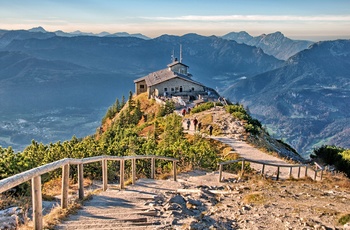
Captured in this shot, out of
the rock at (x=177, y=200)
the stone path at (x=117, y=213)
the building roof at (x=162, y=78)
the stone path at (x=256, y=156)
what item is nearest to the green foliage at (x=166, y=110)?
the building roof at (x=162, y=78)

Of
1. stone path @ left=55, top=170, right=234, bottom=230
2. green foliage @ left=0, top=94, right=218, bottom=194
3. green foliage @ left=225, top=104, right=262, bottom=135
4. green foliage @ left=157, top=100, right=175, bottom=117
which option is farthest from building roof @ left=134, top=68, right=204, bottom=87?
stone path @ left=55, top=170, right=234, bottom=230

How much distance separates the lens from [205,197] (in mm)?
10531

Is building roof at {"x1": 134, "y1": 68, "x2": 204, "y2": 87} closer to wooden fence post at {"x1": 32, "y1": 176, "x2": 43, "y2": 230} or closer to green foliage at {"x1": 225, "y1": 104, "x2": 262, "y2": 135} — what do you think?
green foliage at {"x1": 225, "y1": 104, "x2": 262, "y2": 135}

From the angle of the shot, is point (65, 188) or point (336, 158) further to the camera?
point (336, 158)

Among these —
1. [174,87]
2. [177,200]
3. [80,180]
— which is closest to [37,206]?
[80,180]

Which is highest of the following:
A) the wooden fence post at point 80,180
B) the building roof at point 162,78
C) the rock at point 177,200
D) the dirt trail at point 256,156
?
the wooden fence post at point 80,180

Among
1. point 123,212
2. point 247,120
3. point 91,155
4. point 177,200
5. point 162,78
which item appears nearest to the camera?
point 123,212

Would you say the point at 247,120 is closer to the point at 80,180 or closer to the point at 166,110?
the point at 166,110

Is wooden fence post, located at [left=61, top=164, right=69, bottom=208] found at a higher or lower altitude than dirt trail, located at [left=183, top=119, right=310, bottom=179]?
higher

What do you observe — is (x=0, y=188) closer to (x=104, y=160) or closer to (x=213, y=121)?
(x=104, y=160)

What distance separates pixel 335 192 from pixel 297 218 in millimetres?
4652

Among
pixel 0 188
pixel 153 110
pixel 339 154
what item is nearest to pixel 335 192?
pixel 0 188

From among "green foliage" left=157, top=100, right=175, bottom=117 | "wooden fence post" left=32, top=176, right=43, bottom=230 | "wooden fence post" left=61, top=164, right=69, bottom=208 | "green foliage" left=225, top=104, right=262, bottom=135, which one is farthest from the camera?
"green foliage" left=157, top=100, right=175, bottom=117

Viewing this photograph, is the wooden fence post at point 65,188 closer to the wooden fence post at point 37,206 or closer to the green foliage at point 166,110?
the wooden fence post at point 37,206
